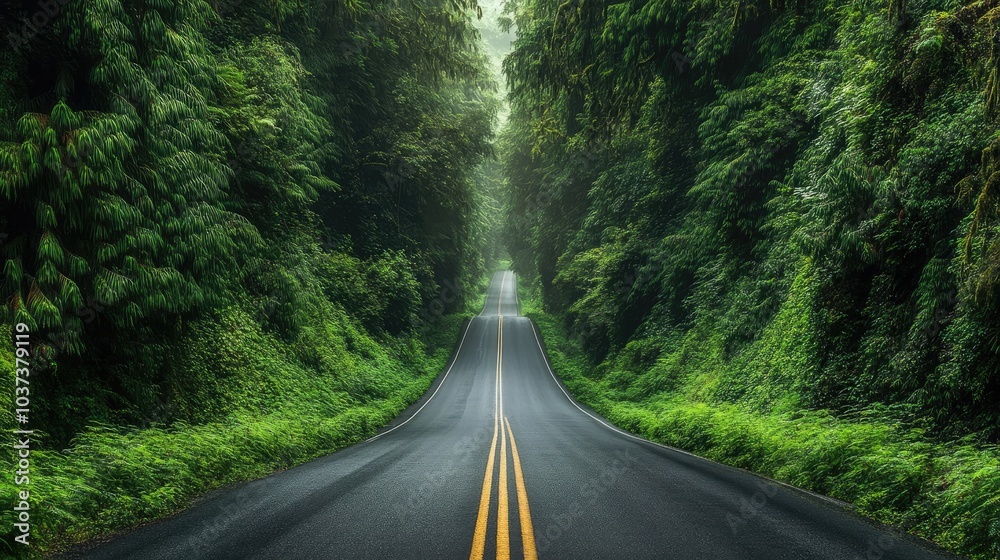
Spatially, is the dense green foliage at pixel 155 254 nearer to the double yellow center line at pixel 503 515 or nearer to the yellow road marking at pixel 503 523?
the double yellow center line at pixel 503 515

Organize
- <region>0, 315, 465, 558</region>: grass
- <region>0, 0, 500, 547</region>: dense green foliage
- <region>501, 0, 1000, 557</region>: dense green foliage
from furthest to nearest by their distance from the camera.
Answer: <region>501, 0, 1000, 557</region>: dense green foliage → <region>0, 0, 500, 547</region>: dense green foliage → <region>0, 315, 465, 558</region>: grass

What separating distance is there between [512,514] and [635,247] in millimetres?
21056

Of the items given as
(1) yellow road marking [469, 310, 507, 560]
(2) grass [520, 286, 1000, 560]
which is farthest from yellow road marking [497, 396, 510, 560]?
(2) grass [520, 286, 1000, 560]

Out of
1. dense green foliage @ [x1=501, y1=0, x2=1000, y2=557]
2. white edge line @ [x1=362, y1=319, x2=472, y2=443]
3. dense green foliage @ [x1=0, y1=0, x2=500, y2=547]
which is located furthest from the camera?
white edge line @ [x1=362, y1=319, x2=472, y2=443]

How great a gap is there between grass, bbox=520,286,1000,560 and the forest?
1.8 inches

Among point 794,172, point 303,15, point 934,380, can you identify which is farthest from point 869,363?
point 303,15

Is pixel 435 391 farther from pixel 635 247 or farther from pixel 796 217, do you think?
pixel 796 217

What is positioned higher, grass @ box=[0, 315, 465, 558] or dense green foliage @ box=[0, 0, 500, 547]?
dense green foliage @ box=[0, 0, 500, 547]

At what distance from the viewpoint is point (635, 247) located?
84.9ft

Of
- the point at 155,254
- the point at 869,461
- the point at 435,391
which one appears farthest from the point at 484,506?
the point at 435,391

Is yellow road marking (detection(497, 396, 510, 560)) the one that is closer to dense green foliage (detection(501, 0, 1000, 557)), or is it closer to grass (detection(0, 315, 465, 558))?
grass (detection(0, 315, 465, 558))

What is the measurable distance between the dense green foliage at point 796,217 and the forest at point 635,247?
0.07 meters

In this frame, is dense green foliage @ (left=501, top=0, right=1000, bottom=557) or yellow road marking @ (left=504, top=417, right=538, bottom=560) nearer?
yellow road marking @ (left=504, top=417, right=538, bottom=560)

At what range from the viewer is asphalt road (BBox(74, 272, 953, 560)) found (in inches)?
194
